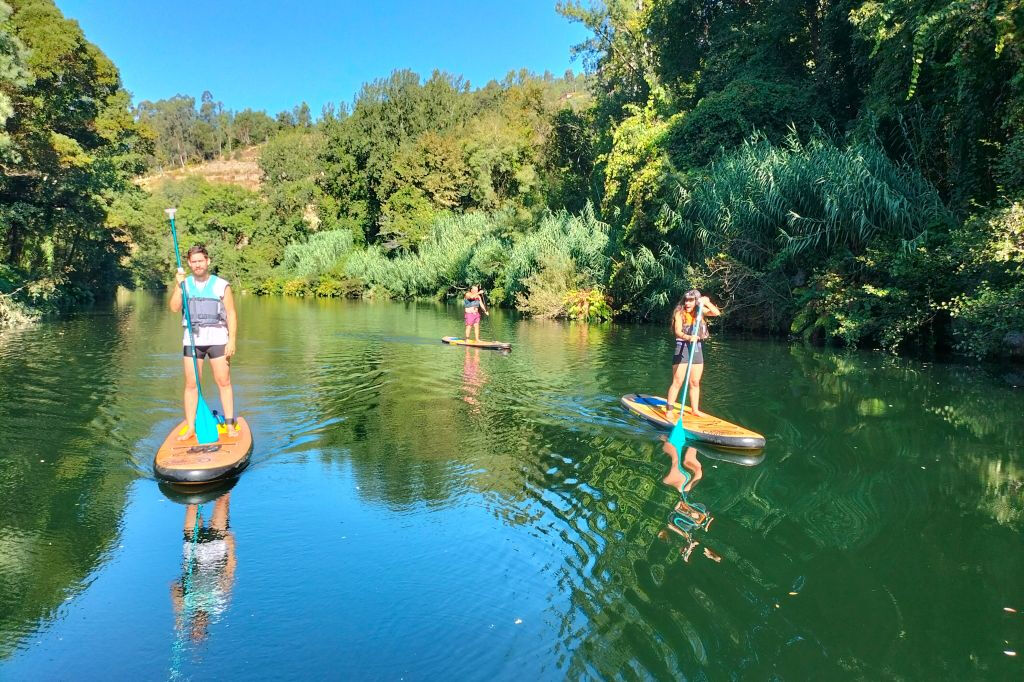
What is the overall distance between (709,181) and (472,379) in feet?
41.8

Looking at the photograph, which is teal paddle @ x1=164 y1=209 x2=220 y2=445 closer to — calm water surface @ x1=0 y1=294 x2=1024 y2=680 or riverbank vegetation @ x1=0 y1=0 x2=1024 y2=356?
calm water surface @ x1=0 y1=294 x2=1024 y2=680

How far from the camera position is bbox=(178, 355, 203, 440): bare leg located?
689cm

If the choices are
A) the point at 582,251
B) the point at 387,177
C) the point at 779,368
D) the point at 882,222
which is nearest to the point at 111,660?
the point at 779,368

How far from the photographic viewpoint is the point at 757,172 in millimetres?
20047

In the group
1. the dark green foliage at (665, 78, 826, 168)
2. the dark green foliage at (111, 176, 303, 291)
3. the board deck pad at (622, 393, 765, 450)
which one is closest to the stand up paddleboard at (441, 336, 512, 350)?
the board deck pad at (622, 393, 765, 450)

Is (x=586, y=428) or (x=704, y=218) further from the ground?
(x=704, y=218)

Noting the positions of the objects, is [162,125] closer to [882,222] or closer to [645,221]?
[645,221]

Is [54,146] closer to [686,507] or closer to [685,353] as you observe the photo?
[685,353]

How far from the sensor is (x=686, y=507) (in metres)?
6.17

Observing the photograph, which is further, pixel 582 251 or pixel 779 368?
pixel 582 251

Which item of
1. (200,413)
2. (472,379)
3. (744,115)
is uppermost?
(744,115)

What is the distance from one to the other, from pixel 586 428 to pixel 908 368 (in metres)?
9.03

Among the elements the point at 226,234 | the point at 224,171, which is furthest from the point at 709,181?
the point at 224,171

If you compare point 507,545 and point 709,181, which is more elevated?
point 709,181
